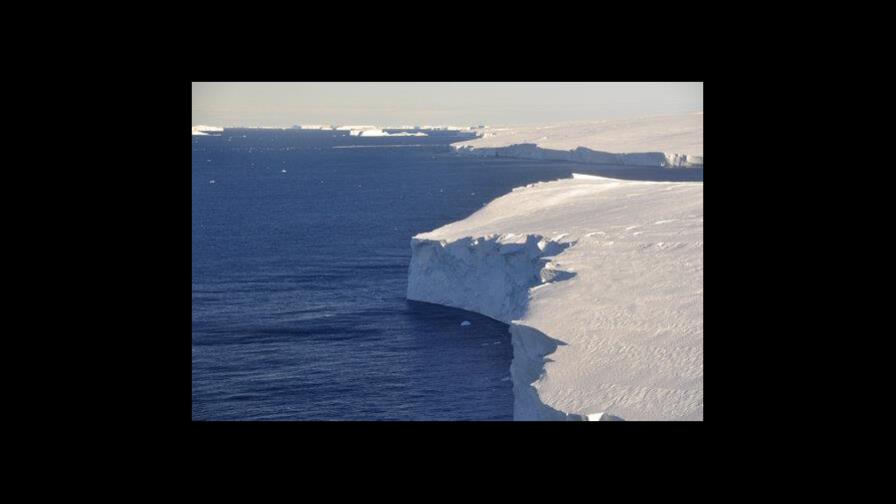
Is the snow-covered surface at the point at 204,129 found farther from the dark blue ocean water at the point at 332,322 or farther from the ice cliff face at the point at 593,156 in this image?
the dark blue ocean water at the point at 332,322

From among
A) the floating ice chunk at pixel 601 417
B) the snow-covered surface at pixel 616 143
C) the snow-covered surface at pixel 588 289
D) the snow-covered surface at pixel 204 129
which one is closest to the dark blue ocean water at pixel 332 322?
the snow-covered surface at pixel 588 289

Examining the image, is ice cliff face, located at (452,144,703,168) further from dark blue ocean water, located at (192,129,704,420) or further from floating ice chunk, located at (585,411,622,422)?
floating ice chunk, located at (585,411,622,422)

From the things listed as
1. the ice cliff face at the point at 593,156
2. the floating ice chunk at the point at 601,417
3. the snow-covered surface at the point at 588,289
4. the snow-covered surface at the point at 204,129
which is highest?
the snow-covered surface at the point at 204,129

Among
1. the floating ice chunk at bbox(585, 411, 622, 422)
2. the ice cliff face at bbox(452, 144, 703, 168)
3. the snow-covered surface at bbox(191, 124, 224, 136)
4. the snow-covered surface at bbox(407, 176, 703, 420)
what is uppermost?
the snow-covered surface at bbox(191, 124, 224, 136)

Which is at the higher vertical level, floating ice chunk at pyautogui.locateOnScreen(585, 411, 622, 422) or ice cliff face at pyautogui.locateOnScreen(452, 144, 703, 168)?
ice cliff face at pyautogui.locateOnScreen(452, 144, 703, 168)

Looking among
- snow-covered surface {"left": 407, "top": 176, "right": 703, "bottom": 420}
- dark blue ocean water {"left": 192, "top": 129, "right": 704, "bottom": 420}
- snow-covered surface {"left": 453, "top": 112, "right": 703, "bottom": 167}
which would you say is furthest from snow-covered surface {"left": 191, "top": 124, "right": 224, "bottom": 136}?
snow-covered surface {"left": 407, "top": 176, "right": 703, "bottom": 420}
